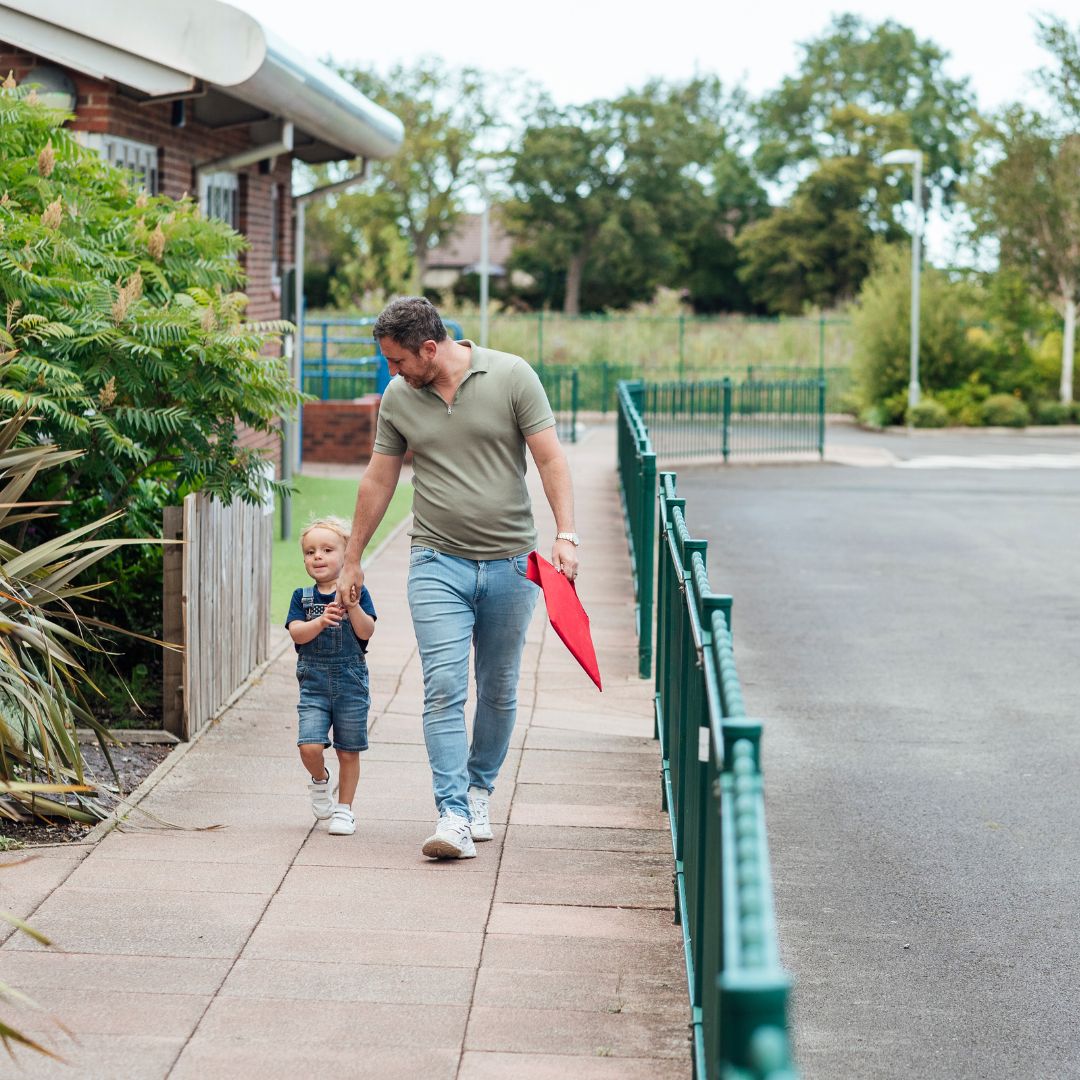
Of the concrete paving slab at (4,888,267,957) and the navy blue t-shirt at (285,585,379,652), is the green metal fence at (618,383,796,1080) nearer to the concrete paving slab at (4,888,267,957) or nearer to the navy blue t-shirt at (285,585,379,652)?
the navy blue t-shirt at (285,585,379,652)

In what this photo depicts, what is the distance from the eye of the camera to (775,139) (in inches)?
2817

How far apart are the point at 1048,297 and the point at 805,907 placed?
33081 millimetres

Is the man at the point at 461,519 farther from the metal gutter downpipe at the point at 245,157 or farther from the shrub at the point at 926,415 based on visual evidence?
the shrub at the point at 926,415

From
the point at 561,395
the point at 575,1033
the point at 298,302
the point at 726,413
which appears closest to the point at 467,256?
the point at 561,395

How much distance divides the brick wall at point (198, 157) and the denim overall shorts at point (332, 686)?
200 cm

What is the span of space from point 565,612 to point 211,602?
7.71 feet

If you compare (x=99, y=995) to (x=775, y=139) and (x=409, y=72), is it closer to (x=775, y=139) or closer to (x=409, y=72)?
(x=409, y=72)

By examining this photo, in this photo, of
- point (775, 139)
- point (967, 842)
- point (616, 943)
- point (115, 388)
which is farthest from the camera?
point (775, 139)

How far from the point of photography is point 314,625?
550cm

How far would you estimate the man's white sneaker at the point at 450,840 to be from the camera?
5246 millimetres

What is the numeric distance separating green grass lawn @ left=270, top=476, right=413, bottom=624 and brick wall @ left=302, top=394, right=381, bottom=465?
5.14 feet

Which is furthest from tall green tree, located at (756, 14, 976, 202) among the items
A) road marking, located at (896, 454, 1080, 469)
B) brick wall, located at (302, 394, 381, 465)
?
brick wall, located at (302, 394, 381, 465)

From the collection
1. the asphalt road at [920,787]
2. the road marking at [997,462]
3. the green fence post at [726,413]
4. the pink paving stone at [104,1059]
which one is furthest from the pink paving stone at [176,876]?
the road marking at [997,462]

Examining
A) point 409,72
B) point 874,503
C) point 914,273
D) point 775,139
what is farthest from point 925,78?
point 874,503
